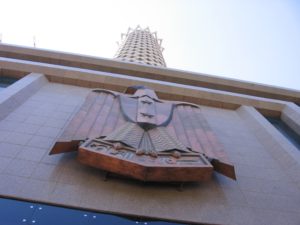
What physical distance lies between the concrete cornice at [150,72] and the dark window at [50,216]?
34.4ft

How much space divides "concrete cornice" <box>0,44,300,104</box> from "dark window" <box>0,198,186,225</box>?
34.4 ft

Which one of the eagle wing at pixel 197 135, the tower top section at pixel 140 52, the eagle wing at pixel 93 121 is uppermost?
the eagle wing at pixel 93 121

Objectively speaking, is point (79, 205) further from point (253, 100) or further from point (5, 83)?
point (253, 100)

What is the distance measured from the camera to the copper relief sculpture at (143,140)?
5441 millimetres

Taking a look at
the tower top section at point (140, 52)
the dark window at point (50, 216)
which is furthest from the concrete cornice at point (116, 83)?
the tower top section at point (140, 52)

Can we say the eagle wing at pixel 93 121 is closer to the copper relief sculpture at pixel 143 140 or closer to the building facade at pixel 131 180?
the copper relief sculpture at pixel 143 140

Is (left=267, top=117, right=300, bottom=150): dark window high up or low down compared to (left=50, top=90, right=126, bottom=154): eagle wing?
down

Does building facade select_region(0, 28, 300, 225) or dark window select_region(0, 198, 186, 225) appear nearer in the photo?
dark window select_region(0, 198, 186, 225)

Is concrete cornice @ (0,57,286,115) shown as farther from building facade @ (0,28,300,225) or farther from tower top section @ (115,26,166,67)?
tower top section @ (115,26,166,67)

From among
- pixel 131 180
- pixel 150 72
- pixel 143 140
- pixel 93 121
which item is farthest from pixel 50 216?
pixel 150 72

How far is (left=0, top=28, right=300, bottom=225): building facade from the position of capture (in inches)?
209

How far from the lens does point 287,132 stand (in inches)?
429

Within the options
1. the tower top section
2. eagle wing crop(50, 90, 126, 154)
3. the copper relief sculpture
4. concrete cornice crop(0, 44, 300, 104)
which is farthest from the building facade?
the tower top section

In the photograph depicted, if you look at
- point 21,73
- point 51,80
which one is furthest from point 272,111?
point 21,73
